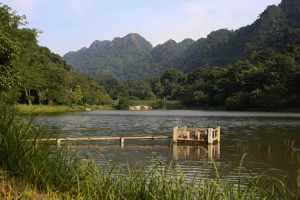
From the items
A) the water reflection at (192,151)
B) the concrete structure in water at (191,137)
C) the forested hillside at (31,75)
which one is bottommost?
the water reflection at (192,151)

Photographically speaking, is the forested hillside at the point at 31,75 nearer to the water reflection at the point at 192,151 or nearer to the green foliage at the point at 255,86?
the water reflection at the point at 192,151

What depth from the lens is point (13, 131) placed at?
182 inches

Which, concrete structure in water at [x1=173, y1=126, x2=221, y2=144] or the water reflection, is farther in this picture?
concrete structure in water at [x1=173, y1=126, x2=221, y2=144]

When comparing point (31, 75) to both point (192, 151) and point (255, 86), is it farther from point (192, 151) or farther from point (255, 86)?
point (255, 86)

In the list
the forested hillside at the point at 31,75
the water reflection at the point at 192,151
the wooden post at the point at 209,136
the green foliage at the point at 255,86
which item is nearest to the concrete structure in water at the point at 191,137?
the wooden post at the point at 209,136

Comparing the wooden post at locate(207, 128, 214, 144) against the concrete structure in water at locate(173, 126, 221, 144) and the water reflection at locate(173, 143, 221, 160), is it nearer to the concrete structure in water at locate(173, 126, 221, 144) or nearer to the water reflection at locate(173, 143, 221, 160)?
the concrete structure in water at locate(173, 126, 221, 144)

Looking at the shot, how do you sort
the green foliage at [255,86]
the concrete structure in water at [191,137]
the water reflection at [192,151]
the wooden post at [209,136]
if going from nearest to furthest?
1. the water reflection at [192,151]
2. the wooden post at [209,136]
3. the concrete structure in water at [191,137]
4. the green foliage at [255,86]

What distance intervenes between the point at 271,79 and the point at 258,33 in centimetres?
9464

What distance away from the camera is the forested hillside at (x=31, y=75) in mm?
21234

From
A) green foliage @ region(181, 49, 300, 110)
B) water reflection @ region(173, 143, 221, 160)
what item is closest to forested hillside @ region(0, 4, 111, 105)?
water reflection @ region(173, 143, 221, 160)

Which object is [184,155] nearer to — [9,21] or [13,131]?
[13,131]

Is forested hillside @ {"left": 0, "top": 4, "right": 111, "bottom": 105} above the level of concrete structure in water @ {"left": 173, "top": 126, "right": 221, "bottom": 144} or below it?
above

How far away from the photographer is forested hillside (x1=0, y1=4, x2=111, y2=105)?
69.7ft

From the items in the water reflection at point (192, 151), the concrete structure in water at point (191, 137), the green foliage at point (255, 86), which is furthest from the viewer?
the green foliage at point (255, 86)
